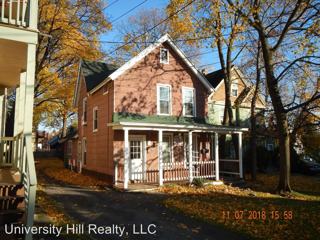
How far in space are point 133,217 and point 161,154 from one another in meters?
6.86

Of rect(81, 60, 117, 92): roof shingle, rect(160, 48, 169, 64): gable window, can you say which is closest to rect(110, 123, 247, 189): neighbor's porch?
rect(160, 48, 169, 64): gable window

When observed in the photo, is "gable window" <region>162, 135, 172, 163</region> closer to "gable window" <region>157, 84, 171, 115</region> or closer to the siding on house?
"gable window" <region>157, 84, 171, 115</region>

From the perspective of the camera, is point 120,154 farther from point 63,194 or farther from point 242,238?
point 242,238

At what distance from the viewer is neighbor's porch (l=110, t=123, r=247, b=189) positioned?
56.9ft

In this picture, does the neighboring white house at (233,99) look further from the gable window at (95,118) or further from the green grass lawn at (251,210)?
the green grass lawn at (251,210)

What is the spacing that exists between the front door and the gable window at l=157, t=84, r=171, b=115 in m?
2.43

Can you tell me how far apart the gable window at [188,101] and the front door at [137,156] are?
12.9ft

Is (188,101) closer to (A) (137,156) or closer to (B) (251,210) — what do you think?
(A) (137,156)

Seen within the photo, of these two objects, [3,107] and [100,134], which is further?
[100,134]

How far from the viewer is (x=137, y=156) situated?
747 inches

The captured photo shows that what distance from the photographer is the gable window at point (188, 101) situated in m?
21.2

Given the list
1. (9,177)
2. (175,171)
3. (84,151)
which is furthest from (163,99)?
(9,177)

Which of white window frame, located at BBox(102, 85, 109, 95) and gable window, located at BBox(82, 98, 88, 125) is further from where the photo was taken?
gable window, located at BBox(82, 98, 88, 125)

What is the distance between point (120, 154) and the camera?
59.5ft
